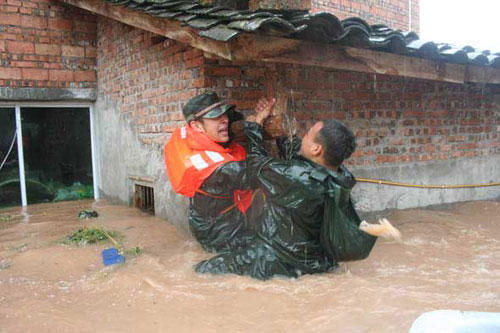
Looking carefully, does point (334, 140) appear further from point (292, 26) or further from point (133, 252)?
point (133, 252)

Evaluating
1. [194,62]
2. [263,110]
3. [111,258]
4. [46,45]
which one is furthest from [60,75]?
[263,110]

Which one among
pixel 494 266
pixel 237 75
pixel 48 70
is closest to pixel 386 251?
pixel 494 266

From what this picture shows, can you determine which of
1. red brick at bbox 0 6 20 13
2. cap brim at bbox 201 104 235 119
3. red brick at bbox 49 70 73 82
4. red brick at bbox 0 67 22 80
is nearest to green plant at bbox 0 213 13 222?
red brick at bbox 0 67 22 80

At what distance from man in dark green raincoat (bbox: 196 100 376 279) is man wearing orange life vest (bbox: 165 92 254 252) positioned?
23 centimetres

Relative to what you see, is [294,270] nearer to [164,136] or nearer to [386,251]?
[386,251]

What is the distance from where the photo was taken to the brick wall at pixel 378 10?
9289mm

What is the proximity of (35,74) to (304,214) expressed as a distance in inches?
223

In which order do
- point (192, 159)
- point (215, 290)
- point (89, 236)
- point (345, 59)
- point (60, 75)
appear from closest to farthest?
point (215, 290) → point (192, 159) → point (345, 59) → point (89, 236) → point (60, 75)

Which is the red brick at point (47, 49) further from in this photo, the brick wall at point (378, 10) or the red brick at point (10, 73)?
the brick wall at point (378, 10)

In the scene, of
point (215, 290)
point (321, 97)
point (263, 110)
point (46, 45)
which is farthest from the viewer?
point (46, 45)

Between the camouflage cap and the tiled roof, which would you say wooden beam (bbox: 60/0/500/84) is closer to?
the tiled roof

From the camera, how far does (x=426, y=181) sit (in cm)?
623

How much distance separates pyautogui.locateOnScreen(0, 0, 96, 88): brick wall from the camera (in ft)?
22.3

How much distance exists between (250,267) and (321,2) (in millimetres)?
7105
